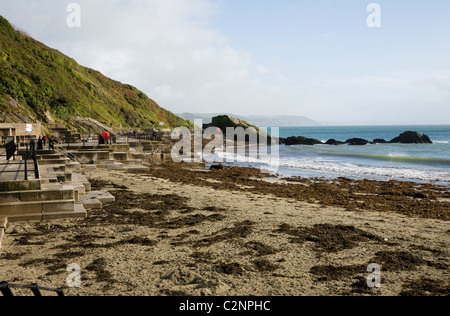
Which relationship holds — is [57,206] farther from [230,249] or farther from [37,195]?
[230,249]

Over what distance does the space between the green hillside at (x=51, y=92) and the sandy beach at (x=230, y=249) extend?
19297mm

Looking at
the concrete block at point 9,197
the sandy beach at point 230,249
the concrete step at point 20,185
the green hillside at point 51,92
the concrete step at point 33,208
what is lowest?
the sandy beach at point 230,249

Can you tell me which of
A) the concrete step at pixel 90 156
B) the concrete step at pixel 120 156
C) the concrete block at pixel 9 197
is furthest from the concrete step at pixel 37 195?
the concrete step at pixel 120 156

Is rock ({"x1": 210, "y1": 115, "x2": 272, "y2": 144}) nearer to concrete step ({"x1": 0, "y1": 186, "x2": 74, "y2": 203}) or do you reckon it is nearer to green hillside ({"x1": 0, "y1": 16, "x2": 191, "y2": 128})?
green hillside ({"x1": 0, "y1": 16, "x2": 191, "y2": 128})

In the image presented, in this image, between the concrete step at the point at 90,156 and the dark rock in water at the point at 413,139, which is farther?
the dark rock in water at the point at 413,139

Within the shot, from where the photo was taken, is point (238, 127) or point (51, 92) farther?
point (238, 127)

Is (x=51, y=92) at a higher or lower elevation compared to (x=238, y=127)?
higher

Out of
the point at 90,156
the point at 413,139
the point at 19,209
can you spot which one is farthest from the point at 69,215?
the point at 413,139

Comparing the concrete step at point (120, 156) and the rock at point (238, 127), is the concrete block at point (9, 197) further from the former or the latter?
the rock at point (238, 127)

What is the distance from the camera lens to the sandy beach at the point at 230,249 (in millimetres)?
5367

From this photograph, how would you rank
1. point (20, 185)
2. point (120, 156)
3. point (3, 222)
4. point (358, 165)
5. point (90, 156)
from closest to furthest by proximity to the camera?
1. point (3, 222)
2. point (20, 185)
3. point (90, 156)
4. point (120, 156)
5. point (358, 165)

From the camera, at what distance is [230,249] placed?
22.9 feet

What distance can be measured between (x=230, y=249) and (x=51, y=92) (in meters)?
34.7
